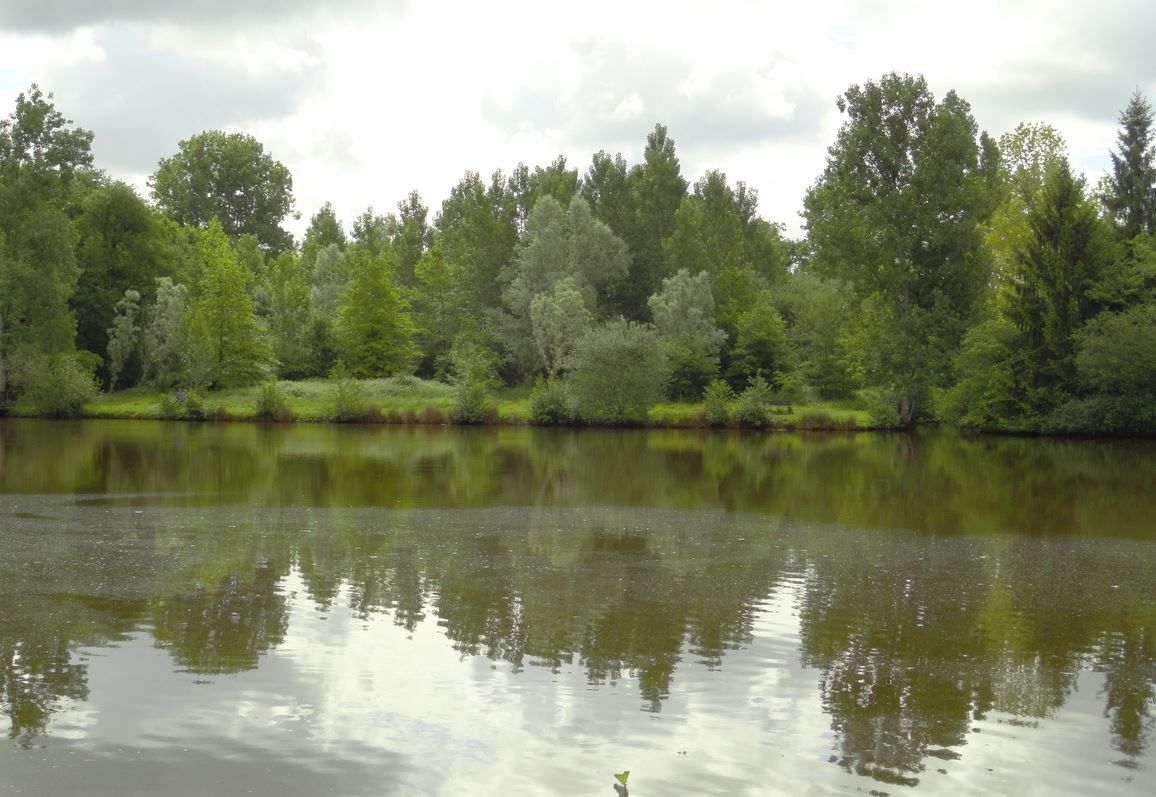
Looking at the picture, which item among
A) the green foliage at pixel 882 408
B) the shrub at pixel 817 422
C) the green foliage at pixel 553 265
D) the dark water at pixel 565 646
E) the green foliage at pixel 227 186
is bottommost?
the dark water at pixel 565 646

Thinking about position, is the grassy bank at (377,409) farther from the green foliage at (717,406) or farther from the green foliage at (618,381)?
the green foliage at (618,381)

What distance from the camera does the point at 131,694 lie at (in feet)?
28.3

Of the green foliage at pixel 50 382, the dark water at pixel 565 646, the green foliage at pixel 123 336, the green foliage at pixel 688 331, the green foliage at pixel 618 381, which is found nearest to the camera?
the dark water at pixel 565 646

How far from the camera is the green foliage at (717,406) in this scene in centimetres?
5538

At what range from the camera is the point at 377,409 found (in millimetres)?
57750

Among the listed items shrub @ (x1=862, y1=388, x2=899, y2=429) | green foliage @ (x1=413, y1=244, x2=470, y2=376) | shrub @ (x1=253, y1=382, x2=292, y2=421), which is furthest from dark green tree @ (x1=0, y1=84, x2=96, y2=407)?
shrub @ (x1=862, y1=388, x2=899, y2=429)

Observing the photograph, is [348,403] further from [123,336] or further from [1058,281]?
[1058,281]

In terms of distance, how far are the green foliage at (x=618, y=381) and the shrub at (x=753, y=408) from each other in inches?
170

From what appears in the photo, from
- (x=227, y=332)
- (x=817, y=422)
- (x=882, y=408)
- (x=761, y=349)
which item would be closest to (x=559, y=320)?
(x=761, y=349)

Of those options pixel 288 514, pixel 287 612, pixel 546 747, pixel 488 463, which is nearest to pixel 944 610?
pixel 546 747

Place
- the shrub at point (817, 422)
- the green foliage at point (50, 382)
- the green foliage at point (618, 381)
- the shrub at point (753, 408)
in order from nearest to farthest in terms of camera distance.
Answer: the green foliage at point (50, 382) < the shrub at point (817, 422) < the shrub at point (753, 408) < the green foliage at point (618, 381)

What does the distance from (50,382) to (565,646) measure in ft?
167

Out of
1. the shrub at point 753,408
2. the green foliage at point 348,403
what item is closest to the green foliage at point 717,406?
the shrub at point 753,408

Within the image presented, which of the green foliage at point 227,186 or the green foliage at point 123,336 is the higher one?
the green foliage at point 227,186
